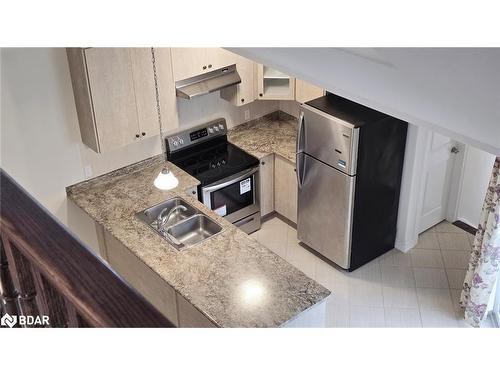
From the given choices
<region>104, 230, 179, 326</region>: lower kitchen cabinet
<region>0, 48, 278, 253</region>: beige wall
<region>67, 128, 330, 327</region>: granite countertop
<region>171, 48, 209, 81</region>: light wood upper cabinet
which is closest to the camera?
<region>67, 128, 330, 327</region>: granite countertop

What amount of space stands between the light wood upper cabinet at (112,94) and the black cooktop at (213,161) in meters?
0.62

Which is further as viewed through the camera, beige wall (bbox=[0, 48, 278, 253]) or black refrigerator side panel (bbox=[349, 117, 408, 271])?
black refrigerator side panel (bbox=[349, 117, 408, 271])

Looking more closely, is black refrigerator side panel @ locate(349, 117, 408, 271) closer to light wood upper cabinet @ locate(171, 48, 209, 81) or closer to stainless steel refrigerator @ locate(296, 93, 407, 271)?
stainless steel refrigerator @ locate(296, 93, 407, 271)

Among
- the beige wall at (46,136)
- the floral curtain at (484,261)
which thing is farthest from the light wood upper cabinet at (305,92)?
the floral curtain at (484,261)

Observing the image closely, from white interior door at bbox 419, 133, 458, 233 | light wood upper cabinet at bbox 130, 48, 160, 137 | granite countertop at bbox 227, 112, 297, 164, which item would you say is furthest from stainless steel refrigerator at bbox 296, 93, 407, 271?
light wood upper cabinet at bbox 130, 48, 160, 137

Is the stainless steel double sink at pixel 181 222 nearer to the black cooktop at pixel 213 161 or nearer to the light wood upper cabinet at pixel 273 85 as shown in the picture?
the black cooktop at pixel 213 161

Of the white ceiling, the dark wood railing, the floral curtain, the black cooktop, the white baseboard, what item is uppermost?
the white ceiling

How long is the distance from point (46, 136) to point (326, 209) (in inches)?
92.3

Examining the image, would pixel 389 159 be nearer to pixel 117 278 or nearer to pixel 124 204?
pixel 124 204

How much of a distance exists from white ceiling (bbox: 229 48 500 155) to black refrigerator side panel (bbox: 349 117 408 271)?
162 inches

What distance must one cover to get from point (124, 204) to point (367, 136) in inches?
77.4

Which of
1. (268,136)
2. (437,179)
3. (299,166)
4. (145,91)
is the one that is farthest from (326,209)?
(145,91)

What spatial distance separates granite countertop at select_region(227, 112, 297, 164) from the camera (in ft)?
19.5

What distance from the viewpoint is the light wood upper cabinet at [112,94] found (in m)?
4.73
